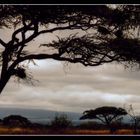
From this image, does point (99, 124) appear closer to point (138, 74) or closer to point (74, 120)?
point (74, 120)

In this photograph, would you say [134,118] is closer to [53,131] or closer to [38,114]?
[53,131]

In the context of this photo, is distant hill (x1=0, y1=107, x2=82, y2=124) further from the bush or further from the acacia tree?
the acacia tree

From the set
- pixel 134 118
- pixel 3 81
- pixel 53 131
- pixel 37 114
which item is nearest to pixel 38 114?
→ pixel 37 114

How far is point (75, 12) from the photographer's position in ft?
12.4

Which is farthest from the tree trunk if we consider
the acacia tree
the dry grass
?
the dry grass

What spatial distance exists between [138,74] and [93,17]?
2.15ft

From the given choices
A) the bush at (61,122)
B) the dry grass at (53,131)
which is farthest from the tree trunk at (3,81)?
the bush at (61,122)

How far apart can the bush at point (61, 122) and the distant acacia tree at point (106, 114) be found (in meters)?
0.12

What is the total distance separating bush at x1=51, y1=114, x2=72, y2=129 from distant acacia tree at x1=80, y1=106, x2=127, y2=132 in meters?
0.12

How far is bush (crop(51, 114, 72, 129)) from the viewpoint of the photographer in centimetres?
351

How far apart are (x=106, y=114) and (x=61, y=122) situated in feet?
1.23

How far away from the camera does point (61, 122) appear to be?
11.5 ft

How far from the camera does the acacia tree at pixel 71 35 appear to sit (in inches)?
148
